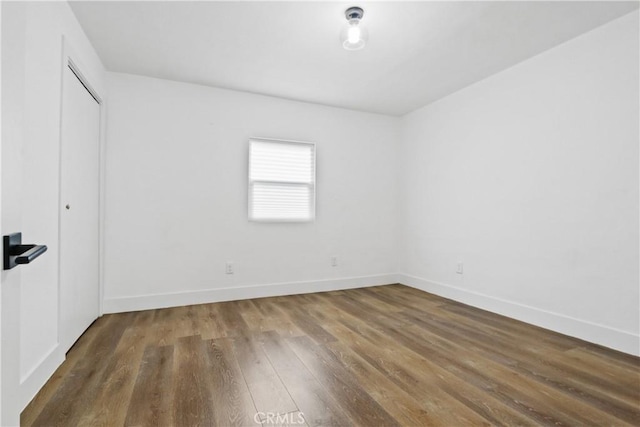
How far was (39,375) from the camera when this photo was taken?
1.78 metres

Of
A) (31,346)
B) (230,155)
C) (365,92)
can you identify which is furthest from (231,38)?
(31,346)

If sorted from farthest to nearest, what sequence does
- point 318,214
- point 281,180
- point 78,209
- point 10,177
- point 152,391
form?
point 318,214 → point 281,180 → point 78,209 → point 152,391 → point 10,177

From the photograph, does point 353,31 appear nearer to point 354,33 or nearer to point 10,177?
point 354,33

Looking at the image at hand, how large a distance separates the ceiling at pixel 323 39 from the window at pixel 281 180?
0.72m

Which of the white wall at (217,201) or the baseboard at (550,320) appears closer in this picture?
the baseboard at (550,320)

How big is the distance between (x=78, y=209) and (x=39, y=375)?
1.29m

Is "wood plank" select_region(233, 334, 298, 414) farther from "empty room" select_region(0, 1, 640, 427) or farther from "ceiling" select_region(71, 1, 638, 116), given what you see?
"ceiling" select_region(71, 1, 638, 116)

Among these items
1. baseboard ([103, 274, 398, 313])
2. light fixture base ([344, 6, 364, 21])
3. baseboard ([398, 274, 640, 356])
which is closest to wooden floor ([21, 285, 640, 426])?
baseboard ([398, 274, 640, 356])

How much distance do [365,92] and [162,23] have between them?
2.28 metres

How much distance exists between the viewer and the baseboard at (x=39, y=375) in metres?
1.62

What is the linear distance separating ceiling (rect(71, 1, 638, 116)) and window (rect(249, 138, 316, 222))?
28.4 inches

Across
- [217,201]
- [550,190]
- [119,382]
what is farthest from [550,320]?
[217,201]

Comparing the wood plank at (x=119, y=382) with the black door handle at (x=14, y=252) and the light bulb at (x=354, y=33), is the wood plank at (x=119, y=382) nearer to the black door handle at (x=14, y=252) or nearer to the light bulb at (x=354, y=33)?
the black door handle at (x=14, y=252)

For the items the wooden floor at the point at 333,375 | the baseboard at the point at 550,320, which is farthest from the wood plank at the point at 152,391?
the baseboard at the point at 550,320
